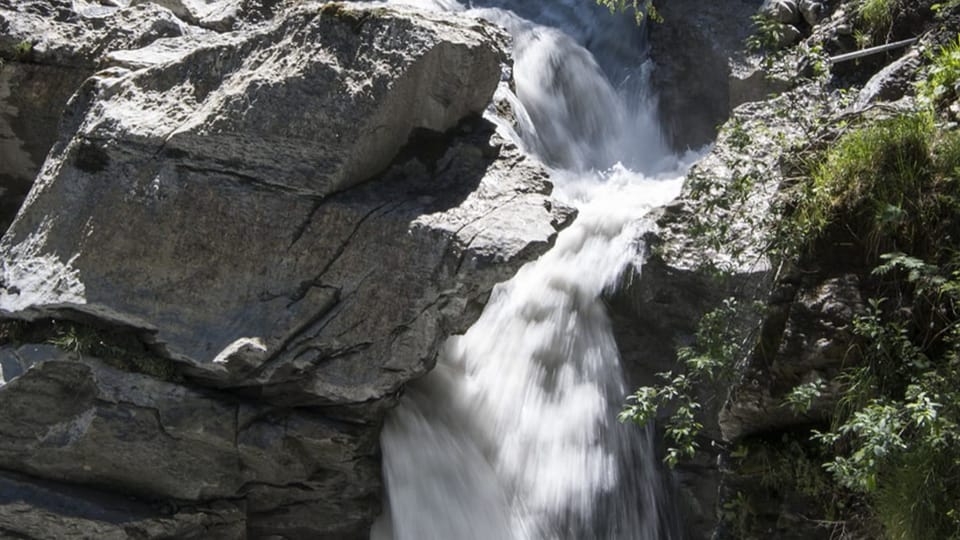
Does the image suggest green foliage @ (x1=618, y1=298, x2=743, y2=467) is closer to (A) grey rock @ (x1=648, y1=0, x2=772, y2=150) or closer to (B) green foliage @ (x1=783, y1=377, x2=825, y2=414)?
(B) green foliage @ (x1=783, y1=377, x2=825, y2=414)

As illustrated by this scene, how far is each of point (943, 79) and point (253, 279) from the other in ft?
16.1

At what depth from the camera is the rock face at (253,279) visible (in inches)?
268

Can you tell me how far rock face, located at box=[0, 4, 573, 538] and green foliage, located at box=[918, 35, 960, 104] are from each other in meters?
2.62

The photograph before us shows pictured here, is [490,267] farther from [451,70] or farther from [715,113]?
[715,113]

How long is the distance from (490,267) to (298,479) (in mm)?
2265

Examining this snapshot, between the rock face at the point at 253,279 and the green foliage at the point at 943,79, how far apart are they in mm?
2618

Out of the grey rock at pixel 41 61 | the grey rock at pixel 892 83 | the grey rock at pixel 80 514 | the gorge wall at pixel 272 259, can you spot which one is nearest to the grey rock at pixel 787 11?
the gorge wall at pixel 272 259

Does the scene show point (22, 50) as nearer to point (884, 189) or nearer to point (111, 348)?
point (111, 348)

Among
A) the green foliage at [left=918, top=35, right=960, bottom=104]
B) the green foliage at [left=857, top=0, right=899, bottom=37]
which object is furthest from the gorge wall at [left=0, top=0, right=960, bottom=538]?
the green foliage at [left=857, top=0, right=899, bottom=37]

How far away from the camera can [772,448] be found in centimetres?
600

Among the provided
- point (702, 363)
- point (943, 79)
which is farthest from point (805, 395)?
point (943, 79)

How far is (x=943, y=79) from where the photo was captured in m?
6.00

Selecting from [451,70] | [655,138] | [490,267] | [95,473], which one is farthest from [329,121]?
[655,138]

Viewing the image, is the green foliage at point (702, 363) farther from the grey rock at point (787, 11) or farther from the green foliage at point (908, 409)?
the grey rock at point (787, 11)
